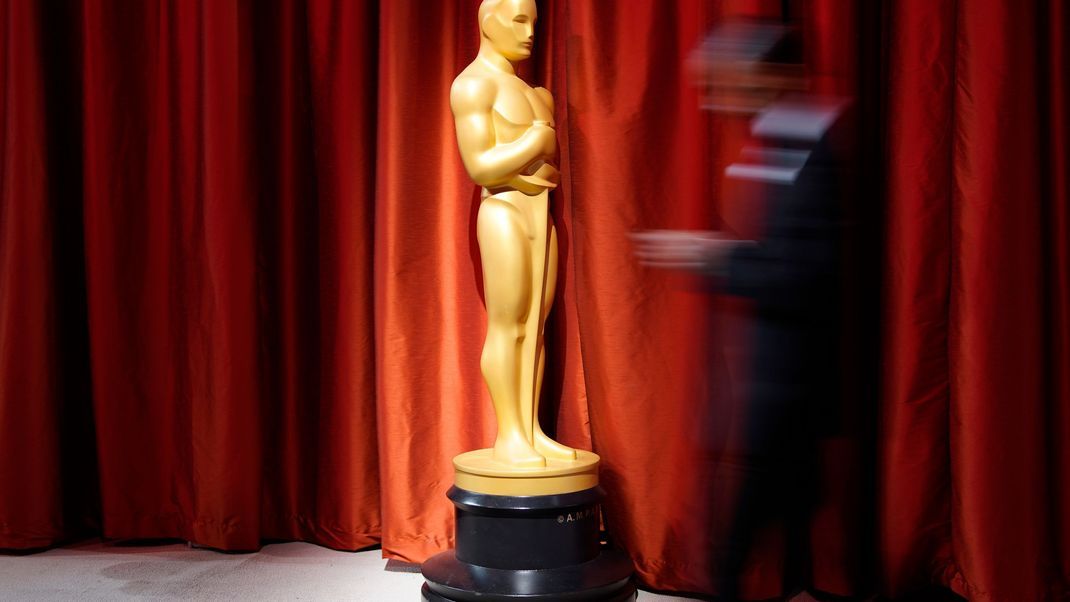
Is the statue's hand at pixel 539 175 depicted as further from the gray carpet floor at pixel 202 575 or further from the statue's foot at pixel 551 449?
the gray carpet floor at pixel 202 575

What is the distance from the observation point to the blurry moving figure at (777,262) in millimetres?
1600

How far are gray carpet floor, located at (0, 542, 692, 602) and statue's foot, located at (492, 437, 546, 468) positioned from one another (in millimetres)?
479

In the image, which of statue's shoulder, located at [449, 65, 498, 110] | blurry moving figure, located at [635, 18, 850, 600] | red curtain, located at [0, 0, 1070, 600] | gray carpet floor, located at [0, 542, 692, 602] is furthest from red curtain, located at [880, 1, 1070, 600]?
statue's shoulder, located at [449, 65, 498, 110]

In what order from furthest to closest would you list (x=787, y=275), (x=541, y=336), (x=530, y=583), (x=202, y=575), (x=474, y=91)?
(x=202, y=575) → (x=541, y=336) → (x=474, y=91) → (x=530, y=583) → (x=787, y=275)

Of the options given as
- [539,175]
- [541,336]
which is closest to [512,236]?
[539,175]

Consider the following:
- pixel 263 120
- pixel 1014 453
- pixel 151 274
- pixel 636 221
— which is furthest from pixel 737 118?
pixel 151 274

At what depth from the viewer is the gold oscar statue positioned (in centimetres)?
223

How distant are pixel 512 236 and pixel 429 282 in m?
0.60

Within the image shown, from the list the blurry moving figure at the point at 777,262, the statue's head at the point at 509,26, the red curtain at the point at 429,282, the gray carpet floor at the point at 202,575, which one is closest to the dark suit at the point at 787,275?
the blurry moving figure at the point at 777,262

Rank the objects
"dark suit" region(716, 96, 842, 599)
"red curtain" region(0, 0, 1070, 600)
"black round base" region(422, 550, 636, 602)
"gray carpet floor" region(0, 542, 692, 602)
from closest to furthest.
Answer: "dark suit" region(716, 96, 842, 599) < "black round base" region(422, 550, 636, 602) < "red curtain" region(0, 0, 1070, 600) < "gray carpet floor" region(0, 542, 692, 602)

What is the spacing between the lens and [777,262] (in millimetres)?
1602

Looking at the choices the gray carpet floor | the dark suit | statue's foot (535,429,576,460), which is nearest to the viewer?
the dark suit

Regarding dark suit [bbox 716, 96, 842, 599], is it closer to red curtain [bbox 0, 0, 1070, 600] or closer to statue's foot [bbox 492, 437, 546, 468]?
red curtain [bbox 0, 0, 1070, 600]

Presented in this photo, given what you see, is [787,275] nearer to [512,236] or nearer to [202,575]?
[512,236]
